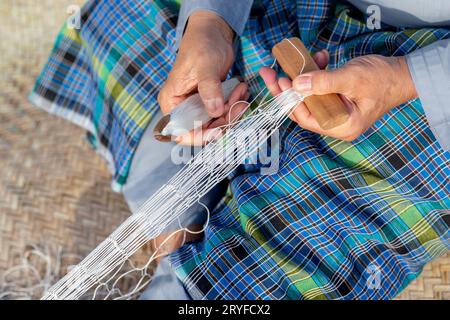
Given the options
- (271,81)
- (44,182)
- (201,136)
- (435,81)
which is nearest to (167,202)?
(201,136)

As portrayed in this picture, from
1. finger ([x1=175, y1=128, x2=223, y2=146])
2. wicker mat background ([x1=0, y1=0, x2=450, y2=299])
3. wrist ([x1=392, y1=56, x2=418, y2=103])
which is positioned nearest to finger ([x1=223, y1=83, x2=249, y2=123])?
finger ([x1=175, y1=128, x2=223, y2=146])

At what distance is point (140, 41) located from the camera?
1.21 metres

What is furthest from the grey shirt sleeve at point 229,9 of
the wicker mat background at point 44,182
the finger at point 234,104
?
the wicker mat background at point 44,182

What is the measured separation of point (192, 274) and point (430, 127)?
0.56 m

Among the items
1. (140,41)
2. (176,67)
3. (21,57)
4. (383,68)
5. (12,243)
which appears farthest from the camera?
(21,57)

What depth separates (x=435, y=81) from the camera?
89cm

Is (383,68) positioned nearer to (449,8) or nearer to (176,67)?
(449,8)

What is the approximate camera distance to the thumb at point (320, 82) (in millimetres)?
820

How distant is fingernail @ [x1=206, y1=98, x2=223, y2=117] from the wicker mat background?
606 mm

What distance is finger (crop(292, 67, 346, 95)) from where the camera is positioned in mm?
820

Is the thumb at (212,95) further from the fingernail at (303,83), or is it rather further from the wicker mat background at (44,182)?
the wicker mat background at (44,182)

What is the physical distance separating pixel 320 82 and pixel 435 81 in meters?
0.24

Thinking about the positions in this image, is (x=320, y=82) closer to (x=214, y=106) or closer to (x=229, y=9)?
(x=214, y=106)
